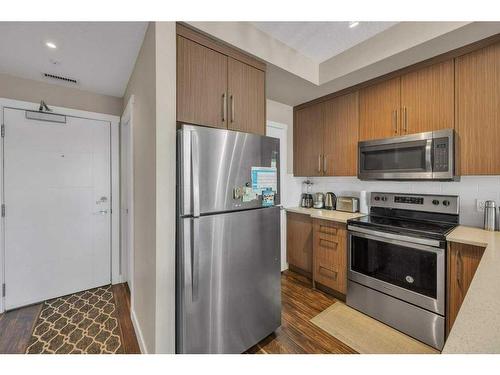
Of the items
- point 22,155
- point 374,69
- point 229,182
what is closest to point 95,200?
point 22,155

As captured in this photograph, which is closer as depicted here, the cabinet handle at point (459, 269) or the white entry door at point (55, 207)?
the cabinet handle at point (459, 269)

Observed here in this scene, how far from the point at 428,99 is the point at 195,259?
2358 millimetres

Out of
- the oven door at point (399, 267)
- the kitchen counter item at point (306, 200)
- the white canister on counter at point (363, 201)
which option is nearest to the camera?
the oven door at point (399, 267)

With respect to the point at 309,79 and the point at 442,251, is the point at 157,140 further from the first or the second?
the point at 442,251

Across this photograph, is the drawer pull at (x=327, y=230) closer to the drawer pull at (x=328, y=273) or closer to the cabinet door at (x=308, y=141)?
the drawer pull at (x=328, y=273)

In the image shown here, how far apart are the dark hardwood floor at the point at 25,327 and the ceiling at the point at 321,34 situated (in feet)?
9.10

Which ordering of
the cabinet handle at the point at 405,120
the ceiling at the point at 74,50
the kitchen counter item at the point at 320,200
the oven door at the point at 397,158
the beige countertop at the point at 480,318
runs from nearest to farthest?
the beige countertop at the point at 480,318 < the ceiling at the point at 74,50 < the oven door at the point at 397,158 < the cabinet handle at the point at 405,120 < the kitchen counter item at the point at 320,200

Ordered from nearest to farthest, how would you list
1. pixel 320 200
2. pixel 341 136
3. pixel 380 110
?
pixel 380 110 → pixel 341 136 → pixel 320 200

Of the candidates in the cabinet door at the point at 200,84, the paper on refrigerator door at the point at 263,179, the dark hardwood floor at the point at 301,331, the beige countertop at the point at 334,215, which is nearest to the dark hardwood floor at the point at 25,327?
the dark hardwood floor at the point at 301,331

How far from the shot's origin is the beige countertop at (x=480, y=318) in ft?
1.69

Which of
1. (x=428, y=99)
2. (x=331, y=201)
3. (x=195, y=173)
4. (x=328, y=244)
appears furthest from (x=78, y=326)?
(x=428, y=99)

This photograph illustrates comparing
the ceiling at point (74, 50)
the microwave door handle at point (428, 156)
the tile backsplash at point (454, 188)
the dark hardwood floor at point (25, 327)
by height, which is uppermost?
the ceiling at point (74, 50)

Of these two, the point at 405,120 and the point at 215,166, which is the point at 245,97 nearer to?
the point at 215,166

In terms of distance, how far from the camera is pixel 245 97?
179 cm
